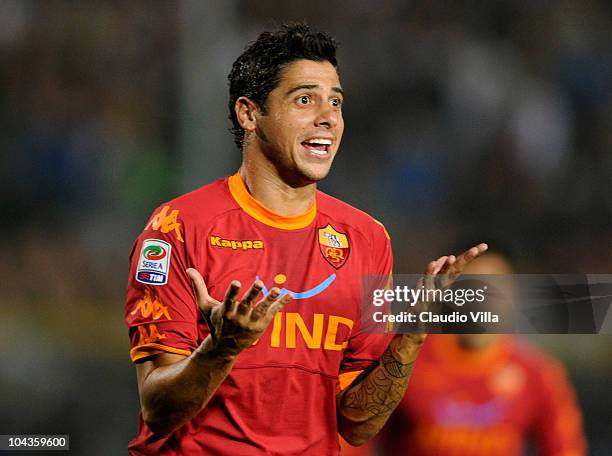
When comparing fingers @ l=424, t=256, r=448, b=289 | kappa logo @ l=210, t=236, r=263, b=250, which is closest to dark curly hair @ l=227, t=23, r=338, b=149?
kappa logo @ l=210, t=236, r=263, b=250

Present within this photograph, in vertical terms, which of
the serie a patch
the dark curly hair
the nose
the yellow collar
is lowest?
the serie a patch

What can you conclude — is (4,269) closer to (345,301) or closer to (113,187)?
(113,187)

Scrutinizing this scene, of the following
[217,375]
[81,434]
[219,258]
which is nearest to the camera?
[217,375]

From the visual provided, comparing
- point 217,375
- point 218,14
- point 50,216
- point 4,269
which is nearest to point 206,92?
point 218,14

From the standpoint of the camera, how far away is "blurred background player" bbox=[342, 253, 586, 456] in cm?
429

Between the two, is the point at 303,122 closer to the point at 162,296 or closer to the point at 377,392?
the point at 162,296

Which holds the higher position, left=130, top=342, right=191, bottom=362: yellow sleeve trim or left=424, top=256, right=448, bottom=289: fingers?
left=424, top=256, right=448, bottom=289: fingers

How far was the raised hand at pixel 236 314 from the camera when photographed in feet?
8.20

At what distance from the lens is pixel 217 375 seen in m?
2.76

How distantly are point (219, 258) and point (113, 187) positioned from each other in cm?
260

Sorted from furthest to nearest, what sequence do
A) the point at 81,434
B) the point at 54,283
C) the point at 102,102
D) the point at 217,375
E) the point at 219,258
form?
the point at 102,102
the point at 54,283
the point at 81,434
the point at 219,258
the point at 217,375

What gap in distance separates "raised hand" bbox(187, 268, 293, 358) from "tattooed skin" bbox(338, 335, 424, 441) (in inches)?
26.2

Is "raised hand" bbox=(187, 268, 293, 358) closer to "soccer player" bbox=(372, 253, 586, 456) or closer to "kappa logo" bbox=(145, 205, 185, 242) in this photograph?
"kappa logo" bbox=(145, 205, 185, 242)
